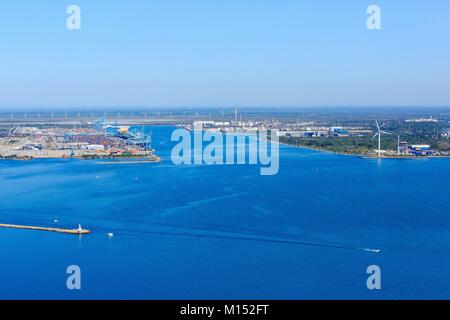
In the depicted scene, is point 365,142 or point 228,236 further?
point 365,142

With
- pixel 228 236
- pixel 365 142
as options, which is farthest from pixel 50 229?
pixel 365 142

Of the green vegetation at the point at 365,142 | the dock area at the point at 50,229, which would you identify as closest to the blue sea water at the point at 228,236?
the dock area at the point at 50,229

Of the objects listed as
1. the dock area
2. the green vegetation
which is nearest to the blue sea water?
the dock area

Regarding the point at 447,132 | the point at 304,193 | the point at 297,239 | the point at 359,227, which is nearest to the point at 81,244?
the point at 297,239

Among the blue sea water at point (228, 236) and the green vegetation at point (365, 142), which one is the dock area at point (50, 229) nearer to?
the blue sea water at point (228, 236)

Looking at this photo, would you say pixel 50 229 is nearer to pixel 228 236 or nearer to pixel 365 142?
pixel 228 236

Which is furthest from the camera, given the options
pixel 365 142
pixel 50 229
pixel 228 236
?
pixel 365 142
